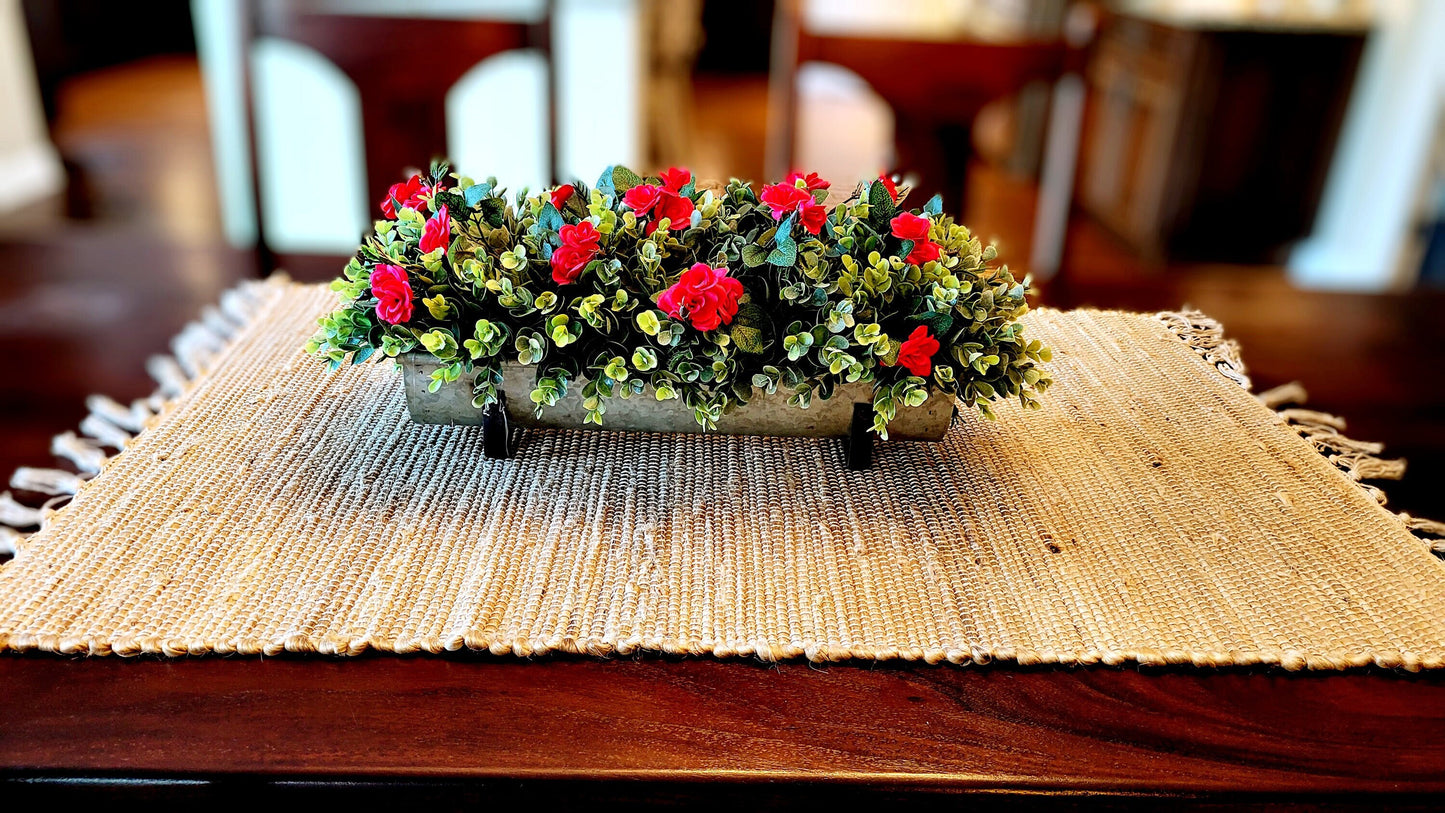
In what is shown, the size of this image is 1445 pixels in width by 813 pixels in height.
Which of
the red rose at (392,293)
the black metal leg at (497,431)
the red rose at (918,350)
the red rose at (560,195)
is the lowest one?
the black metal leg at (497,431)

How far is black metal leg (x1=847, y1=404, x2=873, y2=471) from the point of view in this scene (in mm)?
620

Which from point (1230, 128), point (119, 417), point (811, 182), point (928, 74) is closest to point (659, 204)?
point (811, 182)

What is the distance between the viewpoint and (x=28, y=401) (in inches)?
31.0

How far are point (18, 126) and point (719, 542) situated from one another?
12.6ft

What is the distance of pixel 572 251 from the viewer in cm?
56

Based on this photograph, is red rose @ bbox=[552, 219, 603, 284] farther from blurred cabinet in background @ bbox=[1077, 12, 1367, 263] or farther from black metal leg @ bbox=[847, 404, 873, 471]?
blurred cabinet in background @ bbox=[1077, 12, 1367, 263]

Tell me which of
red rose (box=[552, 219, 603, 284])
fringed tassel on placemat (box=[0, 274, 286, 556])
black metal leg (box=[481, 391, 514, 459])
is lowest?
fringed tassel on placemat (box=[0, 274, 286, 556])

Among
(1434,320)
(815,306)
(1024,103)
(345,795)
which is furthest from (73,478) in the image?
(1024,103)

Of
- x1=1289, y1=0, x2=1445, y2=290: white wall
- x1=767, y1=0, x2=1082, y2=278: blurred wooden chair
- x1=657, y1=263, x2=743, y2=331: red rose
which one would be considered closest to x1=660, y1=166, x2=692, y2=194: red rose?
x1=657, y1=263, x2=743, y2=331: red rose

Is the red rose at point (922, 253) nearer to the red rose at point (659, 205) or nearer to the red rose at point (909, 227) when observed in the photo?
the red rose at point (909, 227)

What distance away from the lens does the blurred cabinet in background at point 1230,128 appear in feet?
9.53

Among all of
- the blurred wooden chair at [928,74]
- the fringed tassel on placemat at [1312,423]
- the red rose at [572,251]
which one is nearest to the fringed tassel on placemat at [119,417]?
the red rose at [572,251]

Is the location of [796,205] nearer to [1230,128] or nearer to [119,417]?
[119,417]

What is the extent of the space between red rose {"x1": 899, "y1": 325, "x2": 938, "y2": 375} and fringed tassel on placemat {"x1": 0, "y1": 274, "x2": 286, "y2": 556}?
49 centimetres
